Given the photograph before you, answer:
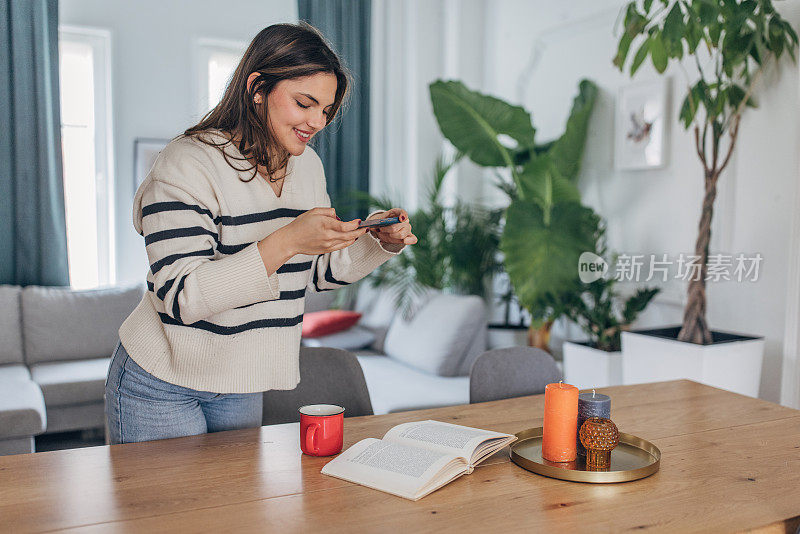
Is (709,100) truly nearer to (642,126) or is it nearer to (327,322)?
(642,126)

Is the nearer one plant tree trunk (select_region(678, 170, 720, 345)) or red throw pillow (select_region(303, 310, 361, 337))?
plant tree trunk (select_region(678, 170, 720, 345))

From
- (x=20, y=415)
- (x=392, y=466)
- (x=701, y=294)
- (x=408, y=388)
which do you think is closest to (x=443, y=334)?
(x=408, y=388)

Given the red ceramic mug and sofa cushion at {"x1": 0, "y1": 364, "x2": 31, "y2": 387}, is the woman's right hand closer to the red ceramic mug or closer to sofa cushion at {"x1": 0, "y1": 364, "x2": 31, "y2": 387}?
the red ceramic mug

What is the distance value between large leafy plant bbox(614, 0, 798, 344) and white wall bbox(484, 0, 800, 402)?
0.56 feet

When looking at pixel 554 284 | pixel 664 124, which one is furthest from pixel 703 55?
pixel 554 284

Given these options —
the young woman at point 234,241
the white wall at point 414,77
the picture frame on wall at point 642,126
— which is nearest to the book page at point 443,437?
the young woman at point 234,241

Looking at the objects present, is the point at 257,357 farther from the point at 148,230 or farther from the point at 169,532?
the point at 169,532

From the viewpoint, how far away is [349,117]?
4.73 metres

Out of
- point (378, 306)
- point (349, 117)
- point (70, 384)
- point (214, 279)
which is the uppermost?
point (349, 117)

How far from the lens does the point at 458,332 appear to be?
3408mm

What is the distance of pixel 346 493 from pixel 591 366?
88.2 inches

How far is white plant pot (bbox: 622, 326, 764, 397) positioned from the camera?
2.66 meters

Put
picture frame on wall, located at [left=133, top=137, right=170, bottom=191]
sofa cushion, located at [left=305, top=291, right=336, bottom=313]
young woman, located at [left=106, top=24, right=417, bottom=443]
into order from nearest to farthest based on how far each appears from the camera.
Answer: young woman, located at [left=106, top=24, right=417, bottom=443]
picture frame on wall, located at [left=133, top=137, right=170, bottom=191]
sofa cushion, located at [left=305, top=291, right=336, bottom=313]

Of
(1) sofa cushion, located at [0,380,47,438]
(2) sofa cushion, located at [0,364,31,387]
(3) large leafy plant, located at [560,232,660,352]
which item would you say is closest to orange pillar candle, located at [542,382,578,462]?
(3) large leafy plant, located at [560,232,660,352]
